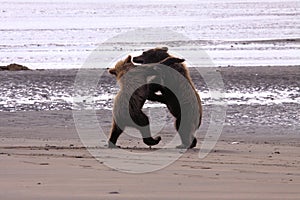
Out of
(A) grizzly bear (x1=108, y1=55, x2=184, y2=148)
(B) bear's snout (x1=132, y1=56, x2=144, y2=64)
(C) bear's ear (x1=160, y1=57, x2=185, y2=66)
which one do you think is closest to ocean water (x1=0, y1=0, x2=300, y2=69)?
(B) bear's snout (x1=132, y1=56, x2=144, y2=64)

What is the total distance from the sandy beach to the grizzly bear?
0.27 meters

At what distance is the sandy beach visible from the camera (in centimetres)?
716

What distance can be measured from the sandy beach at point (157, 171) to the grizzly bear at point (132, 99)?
269 mm

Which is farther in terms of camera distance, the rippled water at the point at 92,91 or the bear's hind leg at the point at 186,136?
the rippled water at the point at 92,91

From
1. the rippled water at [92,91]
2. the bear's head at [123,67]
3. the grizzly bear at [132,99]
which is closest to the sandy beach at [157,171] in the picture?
the grizzly bear at [132,99]

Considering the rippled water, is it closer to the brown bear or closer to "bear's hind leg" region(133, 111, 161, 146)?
the brown bear

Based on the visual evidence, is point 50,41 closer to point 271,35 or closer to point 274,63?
point 271,35

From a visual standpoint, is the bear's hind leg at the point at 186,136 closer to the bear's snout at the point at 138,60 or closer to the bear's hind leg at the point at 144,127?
the bear's hind leg at the point at 144,127

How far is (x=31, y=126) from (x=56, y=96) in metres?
4.12

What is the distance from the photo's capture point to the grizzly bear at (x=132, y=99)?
10281 mm

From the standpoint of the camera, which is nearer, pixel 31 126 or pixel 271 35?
pixel 31 126

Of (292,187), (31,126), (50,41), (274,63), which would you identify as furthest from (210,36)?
(292,187)

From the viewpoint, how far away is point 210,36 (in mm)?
38188

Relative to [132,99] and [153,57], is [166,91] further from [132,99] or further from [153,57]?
[153,57]
